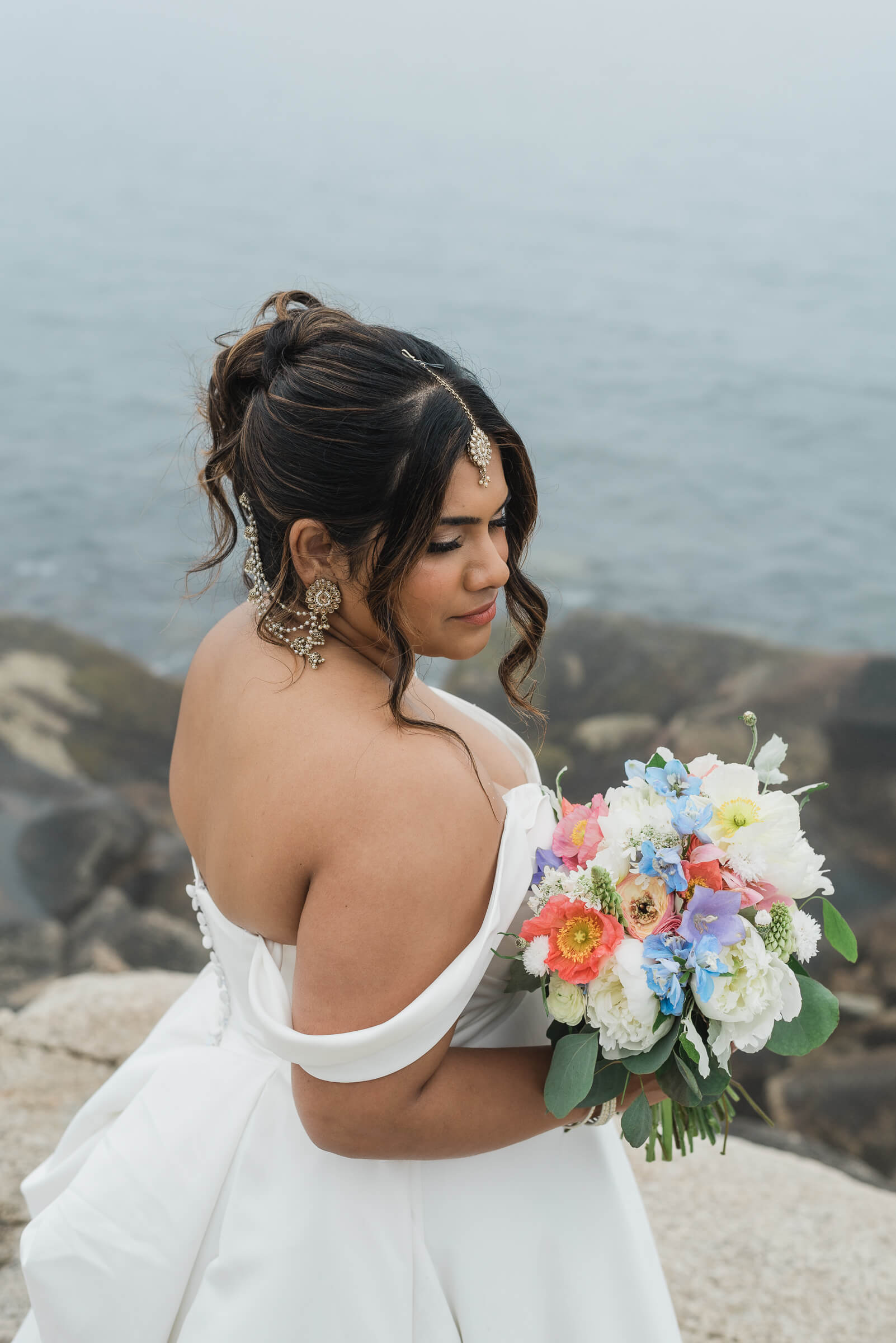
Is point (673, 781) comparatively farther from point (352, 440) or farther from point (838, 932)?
point (352, 440)

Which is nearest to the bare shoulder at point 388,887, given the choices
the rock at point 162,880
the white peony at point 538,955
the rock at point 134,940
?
the white peony at point 538,955

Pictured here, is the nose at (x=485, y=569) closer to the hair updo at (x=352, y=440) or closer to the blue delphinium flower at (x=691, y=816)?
the hair updo at (x=352, y=440)

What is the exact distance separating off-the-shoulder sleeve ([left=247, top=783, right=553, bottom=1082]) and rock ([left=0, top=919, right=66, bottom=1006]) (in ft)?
17.1

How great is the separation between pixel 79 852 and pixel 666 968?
6.38 meters

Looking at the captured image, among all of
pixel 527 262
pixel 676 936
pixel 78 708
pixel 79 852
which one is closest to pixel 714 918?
pixel 676 936

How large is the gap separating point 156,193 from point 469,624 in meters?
39.1

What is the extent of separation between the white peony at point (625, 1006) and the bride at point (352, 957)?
169 mm

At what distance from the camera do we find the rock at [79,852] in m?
7.02

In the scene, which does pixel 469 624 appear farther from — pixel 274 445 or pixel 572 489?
pixel 572 489

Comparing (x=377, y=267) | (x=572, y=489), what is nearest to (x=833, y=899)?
(x=572, y=489)

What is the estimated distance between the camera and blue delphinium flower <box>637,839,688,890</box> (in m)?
1.45

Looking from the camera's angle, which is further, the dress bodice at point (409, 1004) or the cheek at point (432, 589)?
the cheek at point (432, 589)

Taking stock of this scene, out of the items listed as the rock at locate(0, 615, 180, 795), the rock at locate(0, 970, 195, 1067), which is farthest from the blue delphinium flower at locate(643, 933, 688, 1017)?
the rock at locate(0, 615, 180, 795)

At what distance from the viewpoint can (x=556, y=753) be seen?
339 inches
